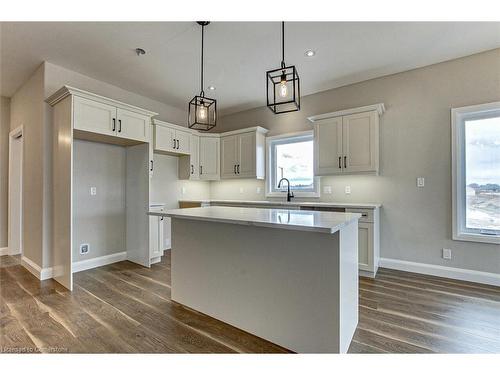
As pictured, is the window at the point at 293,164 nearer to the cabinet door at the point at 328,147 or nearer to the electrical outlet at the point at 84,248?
the cabinet door at the point at 328,147

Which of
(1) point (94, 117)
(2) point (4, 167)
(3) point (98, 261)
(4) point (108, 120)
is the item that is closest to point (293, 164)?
(4) point (108, 120)

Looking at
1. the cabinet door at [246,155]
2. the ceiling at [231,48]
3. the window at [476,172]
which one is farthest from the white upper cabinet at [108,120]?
the window at [476,172]

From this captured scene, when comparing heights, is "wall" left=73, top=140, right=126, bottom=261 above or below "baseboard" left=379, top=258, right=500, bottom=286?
above

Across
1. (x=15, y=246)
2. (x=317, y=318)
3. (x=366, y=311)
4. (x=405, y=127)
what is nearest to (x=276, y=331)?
(x=317, y=318)

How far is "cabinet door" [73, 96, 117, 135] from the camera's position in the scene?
2.91 metres

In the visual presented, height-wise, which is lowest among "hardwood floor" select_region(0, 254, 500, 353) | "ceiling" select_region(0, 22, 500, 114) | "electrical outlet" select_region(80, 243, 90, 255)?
"hardwood floor" select_region(0, 254, 500, 353)

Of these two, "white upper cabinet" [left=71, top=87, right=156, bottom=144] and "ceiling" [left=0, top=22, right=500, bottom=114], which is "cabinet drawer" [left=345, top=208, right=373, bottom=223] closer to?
"ceiling" [left=0, top=22, right=500, bottom=114]

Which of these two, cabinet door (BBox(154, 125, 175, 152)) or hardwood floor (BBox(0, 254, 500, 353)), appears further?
cabinet door (BBox(154, 125, 175, 152))

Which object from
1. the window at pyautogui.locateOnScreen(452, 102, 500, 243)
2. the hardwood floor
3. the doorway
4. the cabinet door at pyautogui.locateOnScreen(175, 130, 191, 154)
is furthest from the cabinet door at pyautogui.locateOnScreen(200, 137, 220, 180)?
the window at pyautogui.locateOnScreen(452, 102, 500, 243)

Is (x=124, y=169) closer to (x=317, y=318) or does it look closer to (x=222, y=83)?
(x=222, y=83)

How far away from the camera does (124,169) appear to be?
3.97 meters

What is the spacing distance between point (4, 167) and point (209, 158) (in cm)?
341

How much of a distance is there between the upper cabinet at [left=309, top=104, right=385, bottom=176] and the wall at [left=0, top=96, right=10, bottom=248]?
512 centimetres

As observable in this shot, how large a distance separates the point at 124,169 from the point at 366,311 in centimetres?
379
